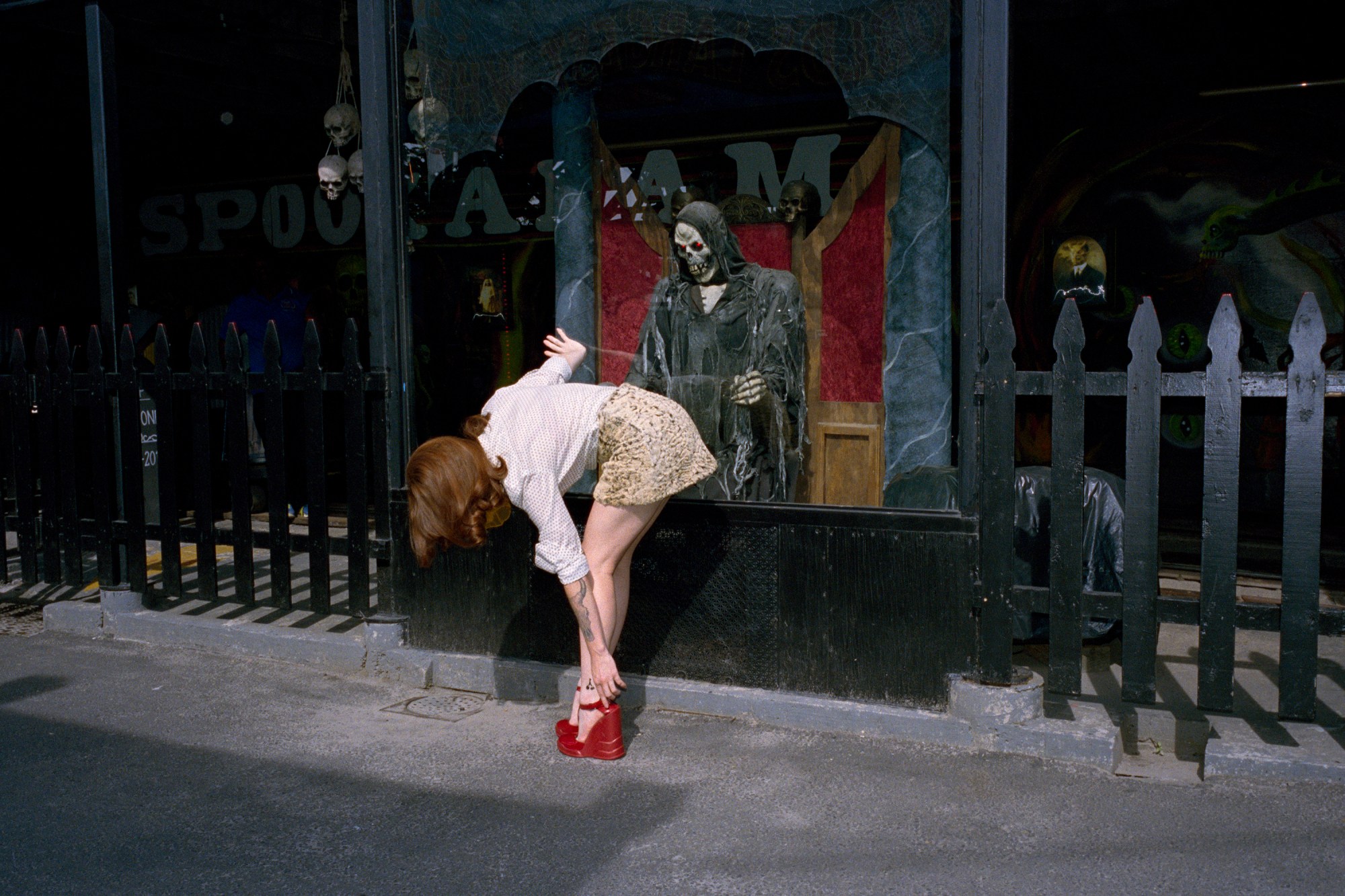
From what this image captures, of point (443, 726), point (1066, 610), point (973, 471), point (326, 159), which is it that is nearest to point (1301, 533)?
point (1066, 610)

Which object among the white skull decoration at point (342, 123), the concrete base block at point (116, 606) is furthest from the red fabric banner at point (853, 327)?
the white skull decoration at point (342, 123)

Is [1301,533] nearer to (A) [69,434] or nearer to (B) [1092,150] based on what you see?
(B) [1092,150]

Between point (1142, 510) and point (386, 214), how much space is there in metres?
3.31

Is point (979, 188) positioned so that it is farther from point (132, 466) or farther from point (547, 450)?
point (132, 466)

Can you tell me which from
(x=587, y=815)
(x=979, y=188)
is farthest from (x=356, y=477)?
(x=979, y=188)

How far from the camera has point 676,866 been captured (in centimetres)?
300

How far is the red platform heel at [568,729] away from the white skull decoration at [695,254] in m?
2.32

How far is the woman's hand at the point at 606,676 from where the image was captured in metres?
3.60

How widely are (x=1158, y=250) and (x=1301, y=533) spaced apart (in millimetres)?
3964

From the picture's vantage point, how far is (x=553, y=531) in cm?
350

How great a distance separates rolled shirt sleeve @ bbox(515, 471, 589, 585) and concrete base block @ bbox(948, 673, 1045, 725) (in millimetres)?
1394

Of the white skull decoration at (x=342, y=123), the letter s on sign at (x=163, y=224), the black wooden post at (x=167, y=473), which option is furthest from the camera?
the letter s on sign at (x=163, y=224)

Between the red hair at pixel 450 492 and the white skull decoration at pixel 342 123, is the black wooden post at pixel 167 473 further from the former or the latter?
the white skull decoration at pixel 342 123

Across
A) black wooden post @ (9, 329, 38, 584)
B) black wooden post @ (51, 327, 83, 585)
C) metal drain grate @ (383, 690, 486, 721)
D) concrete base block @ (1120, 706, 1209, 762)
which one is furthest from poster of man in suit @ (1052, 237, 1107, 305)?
black wooden post @ (9, 329, 38, 584)
